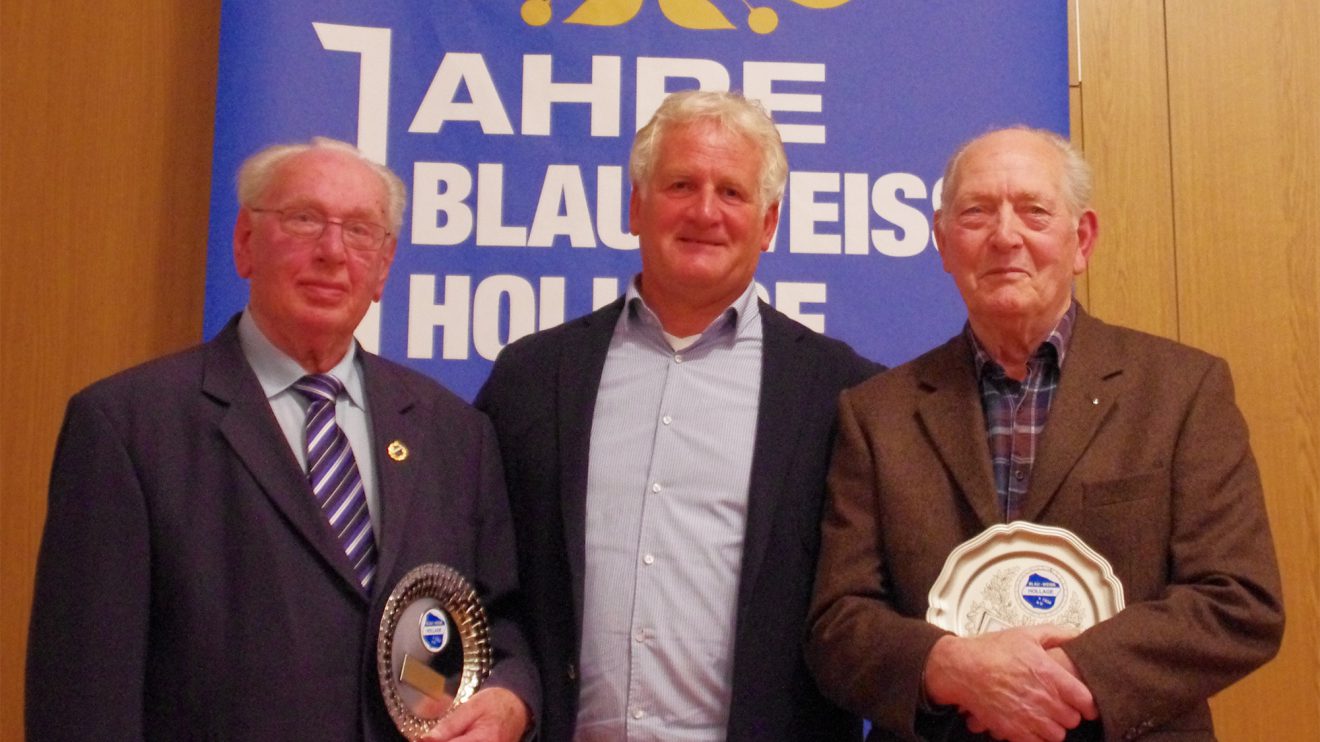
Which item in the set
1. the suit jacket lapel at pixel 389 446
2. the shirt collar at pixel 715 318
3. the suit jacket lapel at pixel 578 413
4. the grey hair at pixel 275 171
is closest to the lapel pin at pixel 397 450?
the suit jacket lapel at pixel 389 446

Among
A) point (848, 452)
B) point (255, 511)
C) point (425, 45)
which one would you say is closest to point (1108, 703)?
point (848, 452)

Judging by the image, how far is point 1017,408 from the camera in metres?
2.23

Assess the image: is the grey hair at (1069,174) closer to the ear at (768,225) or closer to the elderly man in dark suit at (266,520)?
the ear at (768,225)

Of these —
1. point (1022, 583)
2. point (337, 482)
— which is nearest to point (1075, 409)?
point (1022, 583)

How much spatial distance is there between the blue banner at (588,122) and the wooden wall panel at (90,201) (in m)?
0.46

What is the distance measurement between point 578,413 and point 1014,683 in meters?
1.04

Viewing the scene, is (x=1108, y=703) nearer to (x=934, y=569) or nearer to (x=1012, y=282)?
(x=934, y=569)

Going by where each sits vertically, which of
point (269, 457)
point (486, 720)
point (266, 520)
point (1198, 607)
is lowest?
point (486, 720)

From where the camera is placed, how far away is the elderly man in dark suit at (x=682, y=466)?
Answer: 2334 millimetres

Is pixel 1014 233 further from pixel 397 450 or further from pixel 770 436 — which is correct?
pixel 397 450

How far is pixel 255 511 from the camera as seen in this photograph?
2.06m

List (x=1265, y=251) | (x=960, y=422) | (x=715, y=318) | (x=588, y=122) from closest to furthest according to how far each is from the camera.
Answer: (x=960, y=422), (x=715, y=318), (x=588, y=122), (x=1265, y=251)

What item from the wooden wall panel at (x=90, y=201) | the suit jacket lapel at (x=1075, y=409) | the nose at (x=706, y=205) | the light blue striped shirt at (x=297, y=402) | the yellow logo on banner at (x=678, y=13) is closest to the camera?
the suit jacket lapel at (x=1075, y=409)

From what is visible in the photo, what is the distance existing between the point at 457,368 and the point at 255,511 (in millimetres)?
1281
